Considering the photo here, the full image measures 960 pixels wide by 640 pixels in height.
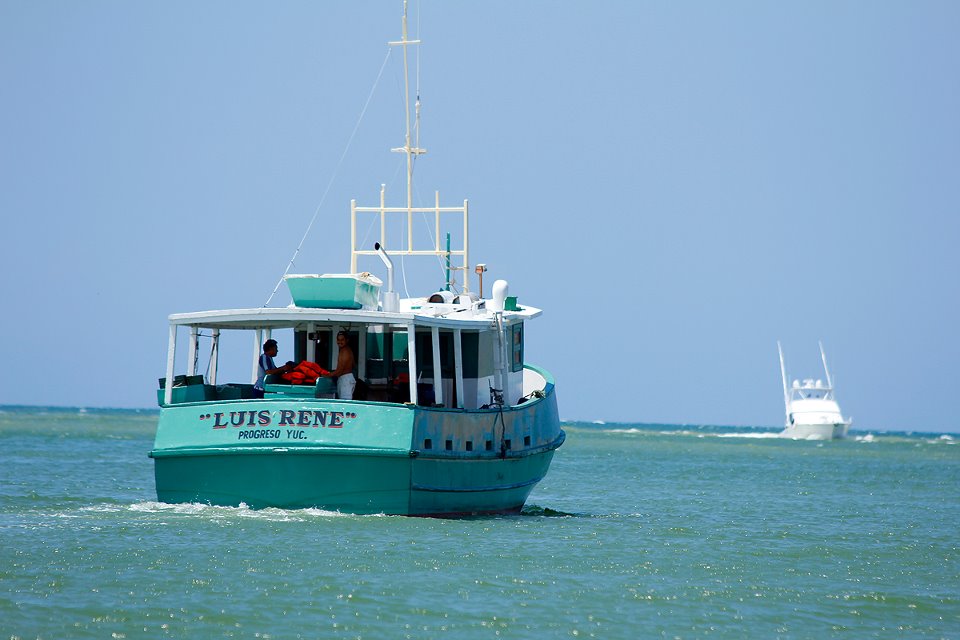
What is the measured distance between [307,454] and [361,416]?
31.6 inches

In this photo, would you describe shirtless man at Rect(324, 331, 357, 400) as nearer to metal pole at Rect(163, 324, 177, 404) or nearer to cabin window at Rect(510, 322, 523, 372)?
metal pole at Rect(163, 324, 177, 404)

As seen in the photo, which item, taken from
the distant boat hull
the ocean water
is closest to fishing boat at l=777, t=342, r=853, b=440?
the distant boat hull

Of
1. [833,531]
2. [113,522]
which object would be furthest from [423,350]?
[833,531]

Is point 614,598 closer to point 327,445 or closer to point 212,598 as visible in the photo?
point 212,598

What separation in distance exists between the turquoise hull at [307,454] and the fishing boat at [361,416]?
0.7 inches

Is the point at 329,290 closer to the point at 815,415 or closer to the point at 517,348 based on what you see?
the point at 517,348

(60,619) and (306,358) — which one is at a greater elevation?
(306,358)

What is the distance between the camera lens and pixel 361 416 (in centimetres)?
1745

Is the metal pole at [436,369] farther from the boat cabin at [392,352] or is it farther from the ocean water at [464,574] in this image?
the ocean water at [464,574]

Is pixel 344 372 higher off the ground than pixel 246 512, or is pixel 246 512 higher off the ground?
pixel 344 372

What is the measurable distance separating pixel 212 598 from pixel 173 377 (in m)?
6.48

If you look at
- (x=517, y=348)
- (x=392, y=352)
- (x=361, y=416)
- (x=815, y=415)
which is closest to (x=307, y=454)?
(x=361, y=416)

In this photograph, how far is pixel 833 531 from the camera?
21.6 metres

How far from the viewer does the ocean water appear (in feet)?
39.8
